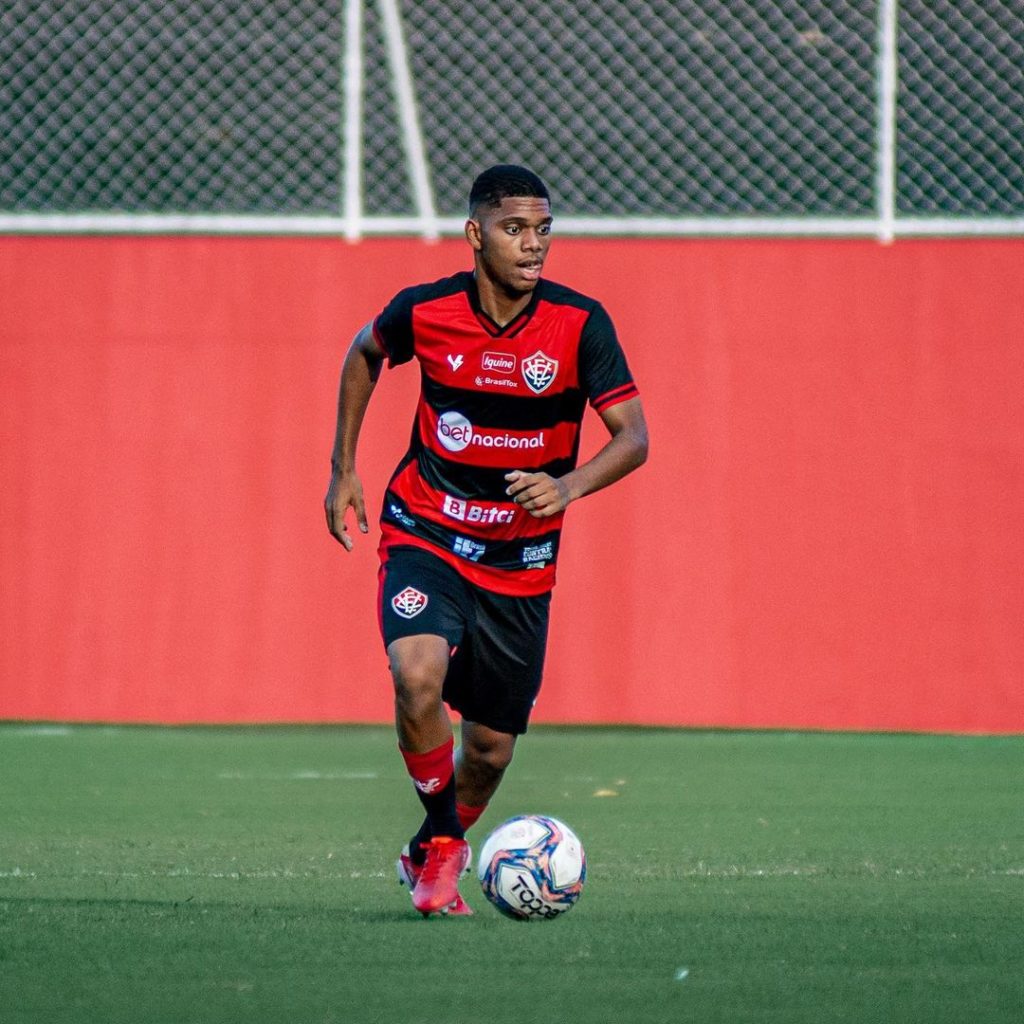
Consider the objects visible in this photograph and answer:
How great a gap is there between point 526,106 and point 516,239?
5.34m

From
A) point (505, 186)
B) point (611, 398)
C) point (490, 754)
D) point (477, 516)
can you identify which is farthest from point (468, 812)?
point (505, 186)

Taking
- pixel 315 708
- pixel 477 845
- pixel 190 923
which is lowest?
pixel 315 708

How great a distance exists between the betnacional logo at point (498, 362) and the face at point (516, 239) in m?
0.18

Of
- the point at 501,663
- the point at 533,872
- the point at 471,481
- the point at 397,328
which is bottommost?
the point at 533,872

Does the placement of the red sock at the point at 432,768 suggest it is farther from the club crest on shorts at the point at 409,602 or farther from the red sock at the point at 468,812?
the red sock at the point at 468,812

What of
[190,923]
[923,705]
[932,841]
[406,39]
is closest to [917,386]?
[923,705]

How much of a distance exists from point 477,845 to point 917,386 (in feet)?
14.4

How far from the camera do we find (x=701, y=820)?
24.3 feet

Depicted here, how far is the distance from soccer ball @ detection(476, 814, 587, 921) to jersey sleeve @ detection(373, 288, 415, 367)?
54.7 inches

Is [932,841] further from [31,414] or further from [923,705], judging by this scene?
[31,414]

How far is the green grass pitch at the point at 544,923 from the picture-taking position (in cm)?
418

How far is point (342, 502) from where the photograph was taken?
586cm

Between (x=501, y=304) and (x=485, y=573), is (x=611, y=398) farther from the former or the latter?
(x=485, y=573)

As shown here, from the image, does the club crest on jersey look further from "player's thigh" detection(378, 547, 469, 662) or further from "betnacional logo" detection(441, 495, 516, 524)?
"player's thigh" detection(378, 547, 469, 662)
